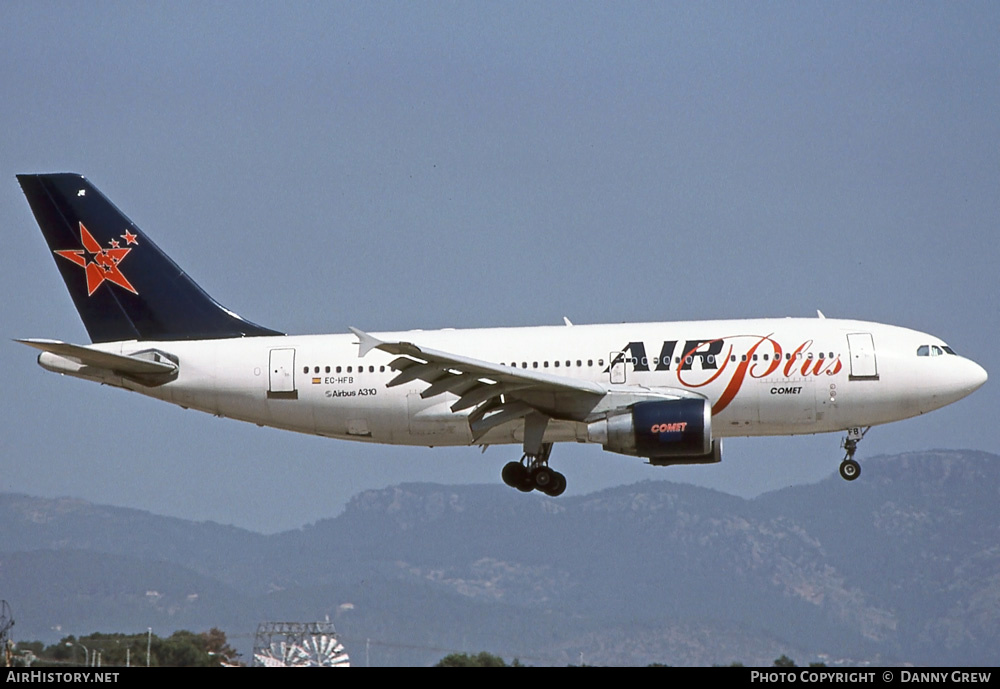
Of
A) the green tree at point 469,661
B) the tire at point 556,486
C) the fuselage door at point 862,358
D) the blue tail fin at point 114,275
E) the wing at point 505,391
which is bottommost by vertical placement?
the green tree at point 469,661

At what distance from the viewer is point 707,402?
114 feet

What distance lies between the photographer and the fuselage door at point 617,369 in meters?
35.6

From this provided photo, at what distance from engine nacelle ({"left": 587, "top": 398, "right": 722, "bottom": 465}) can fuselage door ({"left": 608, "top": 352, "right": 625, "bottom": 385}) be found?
94cm

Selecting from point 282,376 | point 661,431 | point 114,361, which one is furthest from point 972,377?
point 114,361

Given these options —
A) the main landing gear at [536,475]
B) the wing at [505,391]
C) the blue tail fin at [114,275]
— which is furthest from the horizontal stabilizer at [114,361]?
the main landing gear at [536,475]

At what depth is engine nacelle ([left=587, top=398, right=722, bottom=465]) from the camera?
3403cm

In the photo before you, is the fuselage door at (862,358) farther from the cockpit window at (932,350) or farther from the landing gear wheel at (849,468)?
the landing gear wheel at (849,468)

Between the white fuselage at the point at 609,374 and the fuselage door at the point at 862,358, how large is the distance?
0.11 feet

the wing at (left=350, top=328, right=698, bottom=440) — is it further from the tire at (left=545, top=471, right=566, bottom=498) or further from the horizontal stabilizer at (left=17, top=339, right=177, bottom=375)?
the horizontal stabilizer at (left=17, top=339, right=177, bottom=375)

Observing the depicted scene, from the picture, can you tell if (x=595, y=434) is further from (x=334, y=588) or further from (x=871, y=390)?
(x=334, y=588)

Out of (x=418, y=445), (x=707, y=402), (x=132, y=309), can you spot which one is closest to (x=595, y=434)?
(x=707, y=402)

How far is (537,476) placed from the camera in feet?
124

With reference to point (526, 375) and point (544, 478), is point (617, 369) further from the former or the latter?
point (544, 478)

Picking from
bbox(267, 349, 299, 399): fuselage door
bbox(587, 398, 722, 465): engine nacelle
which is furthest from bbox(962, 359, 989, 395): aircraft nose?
bbox(267, 349, 299, 399): fuselage door
